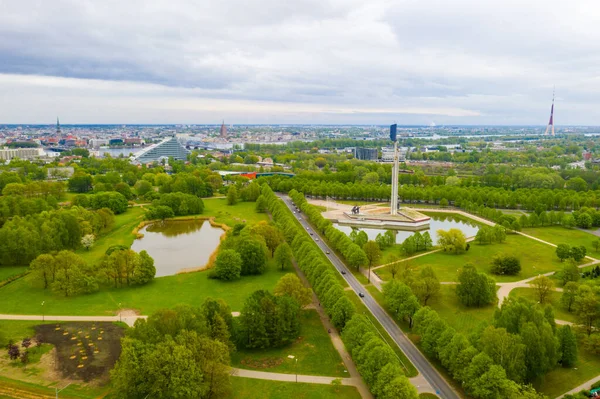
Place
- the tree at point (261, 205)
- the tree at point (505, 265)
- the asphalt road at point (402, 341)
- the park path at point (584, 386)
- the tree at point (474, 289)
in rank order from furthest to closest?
the tree at point (261, 205), the tree at point (505, 265), the tree at point (474, 289), the asphalt road at point (402, 341), the park path at point (584, 386)

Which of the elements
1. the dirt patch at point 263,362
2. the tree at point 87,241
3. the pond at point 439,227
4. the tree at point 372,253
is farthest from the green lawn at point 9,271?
the pond at point 439,227

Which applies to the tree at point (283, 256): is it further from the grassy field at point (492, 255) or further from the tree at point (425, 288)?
the tree at point (425, 288)

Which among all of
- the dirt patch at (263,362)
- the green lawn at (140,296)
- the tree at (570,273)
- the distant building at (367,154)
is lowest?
the dirt patch at (263,362)

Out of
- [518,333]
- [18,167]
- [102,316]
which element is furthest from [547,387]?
[18,167]

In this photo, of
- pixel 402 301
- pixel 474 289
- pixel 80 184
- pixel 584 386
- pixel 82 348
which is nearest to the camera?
pixel 584 386

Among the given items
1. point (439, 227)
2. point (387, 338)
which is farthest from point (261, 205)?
point (387, 338)

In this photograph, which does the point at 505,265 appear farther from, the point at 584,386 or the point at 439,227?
the point at 439,227
